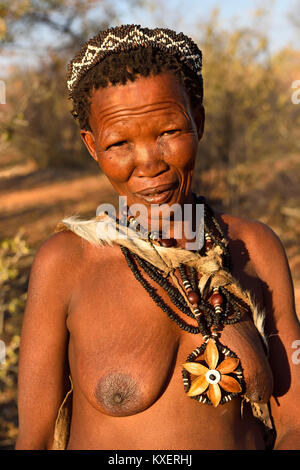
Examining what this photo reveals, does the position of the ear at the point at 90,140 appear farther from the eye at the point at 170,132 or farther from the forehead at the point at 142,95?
the eye at the point at 170,132

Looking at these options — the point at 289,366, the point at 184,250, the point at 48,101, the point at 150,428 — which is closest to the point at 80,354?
the point at 150,428

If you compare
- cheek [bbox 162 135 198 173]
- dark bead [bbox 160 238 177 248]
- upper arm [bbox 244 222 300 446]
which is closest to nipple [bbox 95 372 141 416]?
dark bead [bbox 160 238 177 248]

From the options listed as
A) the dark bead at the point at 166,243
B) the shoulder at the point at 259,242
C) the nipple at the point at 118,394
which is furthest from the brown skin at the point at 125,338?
the shoulder at the point at 259,242

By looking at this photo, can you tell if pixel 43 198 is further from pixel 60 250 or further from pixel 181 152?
pixel 181 152

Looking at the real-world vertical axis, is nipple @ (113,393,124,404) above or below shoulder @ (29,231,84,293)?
below

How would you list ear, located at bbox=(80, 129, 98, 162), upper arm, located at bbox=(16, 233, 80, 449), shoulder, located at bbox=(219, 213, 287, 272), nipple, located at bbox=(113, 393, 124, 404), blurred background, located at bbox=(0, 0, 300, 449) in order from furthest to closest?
blurred background, located at bbox=(0, 0, 300, 449)
shoulder, located at bbox=(219, 213, 287, 272)
ear, located at bbox=(80, 129, 98, 162)
upper arm, located at bbox=(16, 233, 80, 449)
nipple, located at bbox=(113, 393, 124, 404)

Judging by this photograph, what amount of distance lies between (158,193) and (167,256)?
0.22m

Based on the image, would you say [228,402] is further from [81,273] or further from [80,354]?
[81,273]

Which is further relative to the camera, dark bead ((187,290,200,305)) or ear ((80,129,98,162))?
ear ((80,129,98,162))

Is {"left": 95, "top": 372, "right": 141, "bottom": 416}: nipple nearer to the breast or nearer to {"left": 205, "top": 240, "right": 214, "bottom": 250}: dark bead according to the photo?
the breast

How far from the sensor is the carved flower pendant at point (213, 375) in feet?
5.59

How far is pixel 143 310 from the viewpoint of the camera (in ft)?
5.82

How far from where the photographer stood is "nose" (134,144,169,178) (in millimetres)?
1719

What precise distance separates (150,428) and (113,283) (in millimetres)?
479
